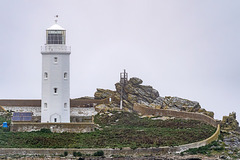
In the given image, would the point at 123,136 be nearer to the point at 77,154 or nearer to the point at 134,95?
the point at 77,154

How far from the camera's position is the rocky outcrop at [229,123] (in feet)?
197

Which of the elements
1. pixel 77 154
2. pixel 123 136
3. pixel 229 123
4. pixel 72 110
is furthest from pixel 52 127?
pixel 229 123

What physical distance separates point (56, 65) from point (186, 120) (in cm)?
1043

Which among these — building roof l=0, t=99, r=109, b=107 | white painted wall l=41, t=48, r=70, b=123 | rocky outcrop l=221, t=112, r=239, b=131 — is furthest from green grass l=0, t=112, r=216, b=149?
building roof l=0, t=99, r=109, b=107

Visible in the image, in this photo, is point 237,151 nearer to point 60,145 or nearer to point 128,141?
point 128,141

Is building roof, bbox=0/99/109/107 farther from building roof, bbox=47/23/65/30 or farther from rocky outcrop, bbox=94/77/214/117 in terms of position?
building roof, bbox=47/23/65/30

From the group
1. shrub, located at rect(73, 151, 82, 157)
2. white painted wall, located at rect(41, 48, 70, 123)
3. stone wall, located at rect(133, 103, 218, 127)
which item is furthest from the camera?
stone wall, located at rect(133, 103, 218, 127)

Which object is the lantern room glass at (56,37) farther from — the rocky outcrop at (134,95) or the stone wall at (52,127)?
the rocky outcrop at (134,95)

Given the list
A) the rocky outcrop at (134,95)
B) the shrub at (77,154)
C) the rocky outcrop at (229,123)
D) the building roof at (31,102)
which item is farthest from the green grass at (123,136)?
the rocky outcrop at (134,95)

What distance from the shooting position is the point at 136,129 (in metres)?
60.3

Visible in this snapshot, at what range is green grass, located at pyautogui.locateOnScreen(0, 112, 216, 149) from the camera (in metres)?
54.8

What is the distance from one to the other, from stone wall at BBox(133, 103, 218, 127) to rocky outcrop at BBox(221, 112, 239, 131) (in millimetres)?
570

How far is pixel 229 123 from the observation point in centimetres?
6044

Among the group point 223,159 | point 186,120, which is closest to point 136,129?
point 186,120
